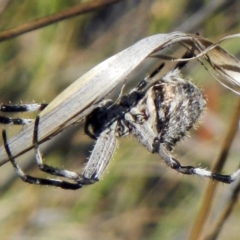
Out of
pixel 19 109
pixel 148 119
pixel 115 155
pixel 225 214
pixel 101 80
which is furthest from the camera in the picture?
pixel 115 155

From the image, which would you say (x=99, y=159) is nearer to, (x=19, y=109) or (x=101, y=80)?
(x=19, y=109)

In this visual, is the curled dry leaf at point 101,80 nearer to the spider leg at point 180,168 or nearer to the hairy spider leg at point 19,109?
the hairy spider leg at point 19,109

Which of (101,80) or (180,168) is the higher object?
(101,80)

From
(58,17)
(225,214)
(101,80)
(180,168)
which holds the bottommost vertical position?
(225,214)

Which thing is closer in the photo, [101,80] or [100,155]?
[101,80]

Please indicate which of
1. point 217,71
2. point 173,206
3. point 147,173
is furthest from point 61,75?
point 217,71

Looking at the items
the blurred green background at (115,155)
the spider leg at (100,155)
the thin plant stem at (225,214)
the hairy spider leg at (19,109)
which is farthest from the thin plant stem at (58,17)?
the blurred green background at (115,155)

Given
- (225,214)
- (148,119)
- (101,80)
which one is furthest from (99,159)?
(101,80)

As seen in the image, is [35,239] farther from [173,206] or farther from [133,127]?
[133,127]

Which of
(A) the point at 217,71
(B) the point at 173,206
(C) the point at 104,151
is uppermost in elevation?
(A) the point at 217,71
